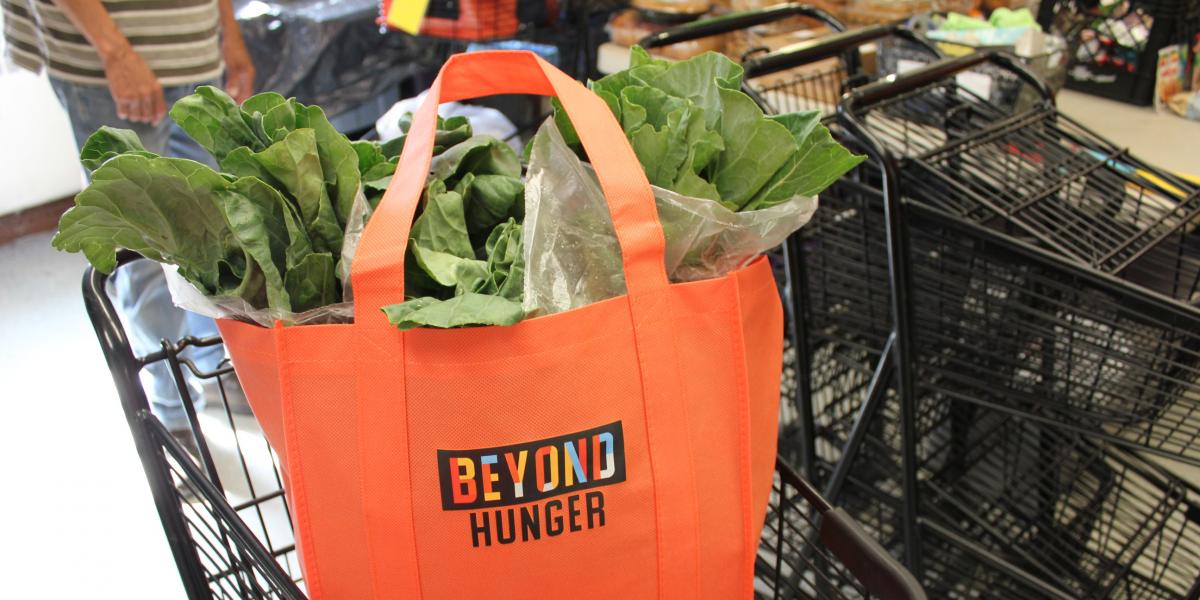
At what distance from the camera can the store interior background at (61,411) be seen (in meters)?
1.90

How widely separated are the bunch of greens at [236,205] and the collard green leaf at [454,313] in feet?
0.33

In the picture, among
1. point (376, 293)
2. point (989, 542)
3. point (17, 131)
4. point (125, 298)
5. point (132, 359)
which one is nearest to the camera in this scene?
point (376, 293)

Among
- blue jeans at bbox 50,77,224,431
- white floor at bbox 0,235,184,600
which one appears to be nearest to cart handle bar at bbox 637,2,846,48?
blue jeans at bbox 50,77,224,431

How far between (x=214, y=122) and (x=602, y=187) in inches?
12.5

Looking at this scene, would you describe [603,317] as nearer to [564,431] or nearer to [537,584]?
[564,431]

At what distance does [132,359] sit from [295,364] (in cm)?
23

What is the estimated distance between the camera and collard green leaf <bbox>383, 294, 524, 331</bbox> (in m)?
0.63

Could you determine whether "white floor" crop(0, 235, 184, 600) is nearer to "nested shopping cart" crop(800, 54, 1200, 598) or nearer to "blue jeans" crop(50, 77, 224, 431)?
"blue jeans" crop(50, 77, 224, 431)

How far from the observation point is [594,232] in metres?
0.78

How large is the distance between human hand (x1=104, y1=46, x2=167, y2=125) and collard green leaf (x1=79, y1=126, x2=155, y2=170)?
1.15 meters

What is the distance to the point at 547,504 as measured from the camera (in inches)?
27.5

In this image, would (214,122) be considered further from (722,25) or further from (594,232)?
(722,25)

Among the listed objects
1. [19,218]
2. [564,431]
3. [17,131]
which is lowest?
[19,218]

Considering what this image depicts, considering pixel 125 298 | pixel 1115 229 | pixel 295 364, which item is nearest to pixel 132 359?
pixel 295 364
